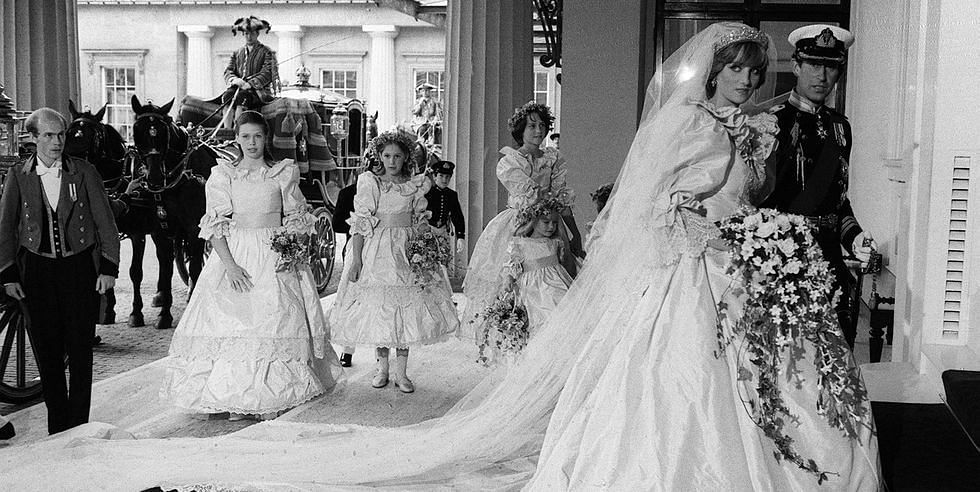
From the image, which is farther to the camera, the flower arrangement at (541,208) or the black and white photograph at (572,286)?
the flower arrangement at (541,208)

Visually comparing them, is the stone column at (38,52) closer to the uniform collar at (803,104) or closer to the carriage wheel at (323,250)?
the carriage wheel at (323,250)

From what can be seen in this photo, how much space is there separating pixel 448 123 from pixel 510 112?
0.71 metres

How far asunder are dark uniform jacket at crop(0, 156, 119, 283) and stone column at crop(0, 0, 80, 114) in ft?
18.3

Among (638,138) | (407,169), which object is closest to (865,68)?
(407,169)

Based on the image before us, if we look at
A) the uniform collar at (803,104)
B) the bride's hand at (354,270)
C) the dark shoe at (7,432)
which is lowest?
the dark shoe at (7,432)

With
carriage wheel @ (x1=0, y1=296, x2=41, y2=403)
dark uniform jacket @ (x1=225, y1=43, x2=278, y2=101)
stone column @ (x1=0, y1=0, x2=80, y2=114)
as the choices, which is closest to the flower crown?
carriage wheel @ (x1=0, y1=296, x2=41, y2=403)

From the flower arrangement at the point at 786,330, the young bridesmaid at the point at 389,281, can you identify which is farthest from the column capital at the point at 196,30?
the flower arrangement at the point at 786,330

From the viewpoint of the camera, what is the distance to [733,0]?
29.8ft

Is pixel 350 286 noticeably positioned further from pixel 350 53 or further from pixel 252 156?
pixel 350 53

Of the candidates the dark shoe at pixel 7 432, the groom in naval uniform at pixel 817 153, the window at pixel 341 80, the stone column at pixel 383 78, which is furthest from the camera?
the window at pixel 341 80

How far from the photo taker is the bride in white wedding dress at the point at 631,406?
3.77 meters

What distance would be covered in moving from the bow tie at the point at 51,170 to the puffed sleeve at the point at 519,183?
95.5 inches

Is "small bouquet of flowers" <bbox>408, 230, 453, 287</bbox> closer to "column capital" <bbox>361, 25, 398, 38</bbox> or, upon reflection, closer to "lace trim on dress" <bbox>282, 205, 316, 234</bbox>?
"lace trim on dress" <bbox>282, 205, 316, 234</bbox>

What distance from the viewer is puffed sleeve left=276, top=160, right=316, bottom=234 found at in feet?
21.1
